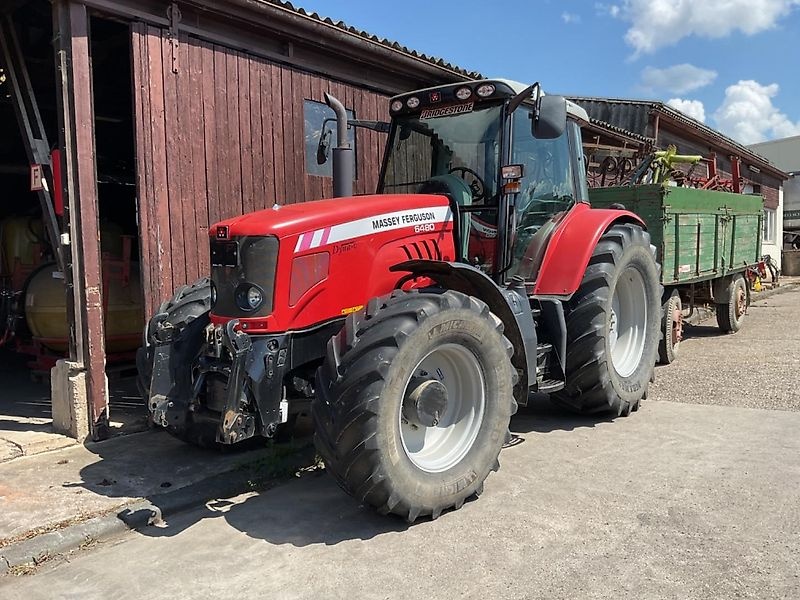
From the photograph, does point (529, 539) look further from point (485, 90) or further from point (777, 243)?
point (777, 243)

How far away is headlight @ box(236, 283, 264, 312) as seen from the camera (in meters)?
3.78

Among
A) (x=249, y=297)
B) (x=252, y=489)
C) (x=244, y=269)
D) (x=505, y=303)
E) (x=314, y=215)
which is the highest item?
(x=314, y=215)

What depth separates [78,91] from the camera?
5.17 meters

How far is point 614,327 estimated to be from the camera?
6035mm

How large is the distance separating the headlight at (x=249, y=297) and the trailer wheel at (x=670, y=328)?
5.50 m

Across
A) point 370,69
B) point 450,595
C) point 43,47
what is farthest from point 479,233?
point 43,47

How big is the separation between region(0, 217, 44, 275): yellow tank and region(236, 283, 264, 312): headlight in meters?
5.00

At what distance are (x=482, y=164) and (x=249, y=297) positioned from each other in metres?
1.98

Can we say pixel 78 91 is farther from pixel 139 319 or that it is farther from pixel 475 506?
pixel 475 506

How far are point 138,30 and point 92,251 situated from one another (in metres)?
1.82

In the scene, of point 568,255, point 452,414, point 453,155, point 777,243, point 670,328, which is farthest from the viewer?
point 777,243

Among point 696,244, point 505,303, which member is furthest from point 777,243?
point 505,303

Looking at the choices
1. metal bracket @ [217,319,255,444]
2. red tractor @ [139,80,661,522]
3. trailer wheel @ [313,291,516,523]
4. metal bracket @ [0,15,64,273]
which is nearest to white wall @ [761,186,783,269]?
red tractor @ [139,80,661,522]

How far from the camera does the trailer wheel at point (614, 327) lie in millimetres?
5234
